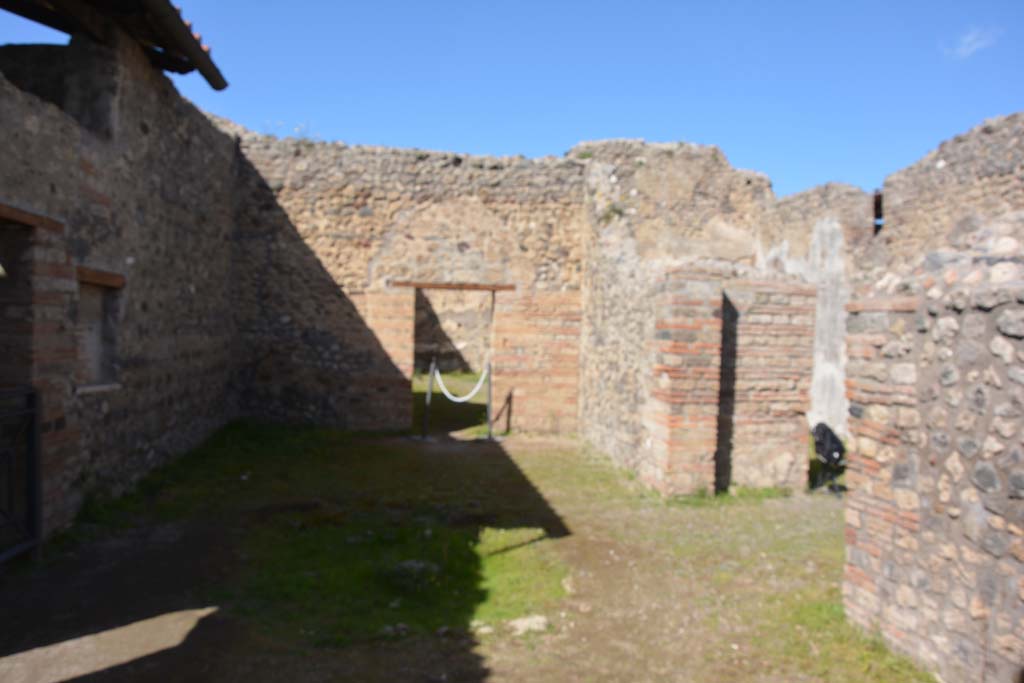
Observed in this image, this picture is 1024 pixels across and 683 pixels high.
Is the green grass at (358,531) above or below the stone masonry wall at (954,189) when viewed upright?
below

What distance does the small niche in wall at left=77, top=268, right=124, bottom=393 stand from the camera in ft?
21.0

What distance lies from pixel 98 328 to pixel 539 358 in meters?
6.29

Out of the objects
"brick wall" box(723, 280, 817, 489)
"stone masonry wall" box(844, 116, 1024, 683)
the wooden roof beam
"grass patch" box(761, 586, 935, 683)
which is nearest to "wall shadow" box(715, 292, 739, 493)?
"brick wall" box(723, 280, 817, 489)

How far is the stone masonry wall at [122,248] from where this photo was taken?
537cm

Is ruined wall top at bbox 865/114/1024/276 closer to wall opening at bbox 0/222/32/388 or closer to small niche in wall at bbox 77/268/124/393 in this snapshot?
small niche in wall at bbox 77/268/124/393

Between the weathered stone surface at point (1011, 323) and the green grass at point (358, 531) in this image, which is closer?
the weathered stone surface at point (1011, 323)

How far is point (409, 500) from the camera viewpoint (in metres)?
7.17

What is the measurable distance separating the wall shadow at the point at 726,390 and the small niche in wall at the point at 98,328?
6.34 meters

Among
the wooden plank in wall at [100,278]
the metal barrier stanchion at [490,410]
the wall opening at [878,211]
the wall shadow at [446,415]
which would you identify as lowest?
the wall shadow at [446,415]

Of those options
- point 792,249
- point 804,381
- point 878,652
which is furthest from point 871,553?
point 792,249

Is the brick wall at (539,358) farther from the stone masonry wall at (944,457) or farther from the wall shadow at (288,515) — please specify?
the stone masonry wall at (944,457)

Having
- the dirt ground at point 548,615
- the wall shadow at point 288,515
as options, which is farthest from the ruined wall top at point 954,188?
the wall shadow at point 288,515

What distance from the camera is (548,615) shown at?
459 centimetres

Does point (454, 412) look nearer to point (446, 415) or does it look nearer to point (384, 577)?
point (446, 415)
